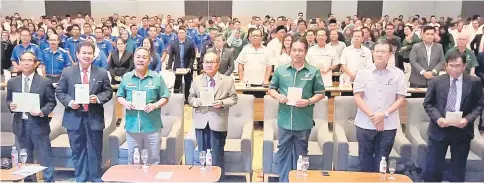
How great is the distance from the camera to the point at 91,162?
433cm

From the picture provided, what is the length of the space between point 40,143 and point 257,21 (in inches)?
388

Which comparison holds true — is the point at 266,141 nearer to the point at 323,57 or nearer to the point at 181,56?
the point at 323,57

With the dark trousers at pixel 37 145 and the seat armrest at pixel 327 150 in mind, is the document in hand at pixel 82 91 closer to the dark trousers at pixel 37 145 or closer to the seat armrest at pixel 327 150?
the dark trousers at pixel 37 145

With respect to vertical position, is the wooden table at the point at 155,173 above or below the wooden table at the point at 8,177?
above

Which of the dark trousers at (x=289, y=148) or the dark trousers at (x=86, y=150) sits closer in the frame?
the dark trousers at (x=289, y=148)

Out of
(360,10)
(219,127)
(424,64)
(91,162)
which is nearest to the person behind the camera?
(219,127)

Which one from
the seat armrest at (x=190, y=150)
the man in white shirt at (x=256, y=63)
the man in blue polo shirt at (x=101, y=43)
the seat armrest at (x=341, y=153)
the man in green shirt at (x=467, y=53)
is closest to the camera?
the seat armrest at (x=341, y=153)

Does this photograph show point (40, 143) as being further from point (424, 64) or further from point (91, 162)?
point (424, 64)

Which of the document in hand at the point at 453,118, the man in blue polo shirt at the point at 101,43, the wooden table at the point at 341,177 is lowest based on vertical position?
the wooden table at the point at 341,177

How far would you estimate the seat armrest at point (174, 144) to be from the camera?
4.54 m

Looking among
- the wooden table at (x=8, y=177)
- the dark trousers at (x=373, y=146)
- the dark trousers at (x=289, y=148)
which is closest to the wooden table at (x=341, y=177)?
the dark trousers at (x=373, y=146)

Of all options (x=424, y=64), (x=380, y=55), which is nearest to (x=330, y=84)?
(x=424, y=64)

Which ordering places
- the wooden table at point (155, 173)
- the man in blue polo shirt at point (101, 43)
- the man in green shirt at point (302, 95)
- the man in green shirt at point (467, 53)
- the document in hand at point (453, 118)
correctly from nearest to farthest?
the wooden table at point (155, 173) → the document in hand at point (453, 118) → the man in green shirt at point (302, 95) → the man in green shirt at point (467, 53) → the man in blue polo shirt at point (101, 43)

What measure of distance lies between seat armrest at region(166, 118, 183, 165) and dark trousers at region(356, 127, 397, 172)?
1.72 m
